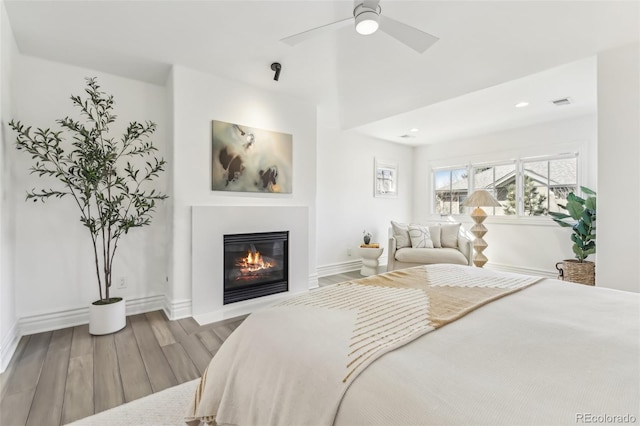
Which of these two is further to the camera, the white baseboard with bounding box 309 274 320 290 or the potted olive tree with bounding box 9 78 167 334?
the white baseboard with bounding box 309 274 320 290

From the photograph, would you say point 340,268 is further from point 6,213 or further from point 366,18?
point 6,213

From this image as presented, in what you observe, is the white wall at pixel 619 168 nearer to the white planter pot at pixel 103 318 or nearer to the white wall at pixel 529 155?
the white wall at pixel 529 155

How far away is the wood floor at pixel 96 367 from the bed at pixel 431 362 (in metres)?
0.88

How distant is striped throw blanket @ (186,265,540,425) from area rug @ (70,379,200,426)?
0.45 meters

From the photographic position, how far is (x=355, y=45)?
3.19 m

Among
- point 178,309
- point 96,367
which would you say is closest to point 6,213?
point 96,367

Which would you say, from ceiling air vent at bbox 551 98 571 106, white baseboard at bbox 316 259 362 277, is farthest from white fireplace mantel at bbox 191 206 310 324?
ceiling air vent at bbox 551 98 571 106

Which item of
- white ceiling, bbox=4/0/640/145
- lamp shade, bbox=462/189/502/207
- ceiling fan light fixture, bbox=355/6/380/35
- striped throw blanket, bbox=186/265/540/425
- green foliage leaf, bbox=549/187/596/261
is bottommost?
striped throw blanket, bbox=186/265/540/425

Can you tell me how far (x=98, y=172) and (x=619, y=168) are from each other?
4.50 meters

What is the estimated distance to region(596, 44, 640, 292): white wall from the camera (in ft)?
7.80

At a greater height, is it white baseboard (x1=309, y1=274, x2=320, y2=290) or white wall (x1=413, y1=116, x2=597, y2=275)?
white wall (x1=413, y1=116, x2=597, y2=275)

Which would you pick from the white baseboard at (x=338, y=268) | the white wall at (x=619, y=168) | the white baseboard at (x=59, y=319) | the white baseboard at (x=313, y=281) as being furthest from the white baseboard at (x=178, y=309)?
the white wall at (x=619, y=168)

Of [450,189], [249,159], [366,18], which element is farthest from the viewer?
[450,189]

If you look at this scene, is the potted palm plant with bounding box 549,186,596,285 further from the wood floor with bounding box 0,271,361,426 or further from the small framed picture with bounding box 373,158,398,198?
the wood floor with bounding box 0,271,361,426
